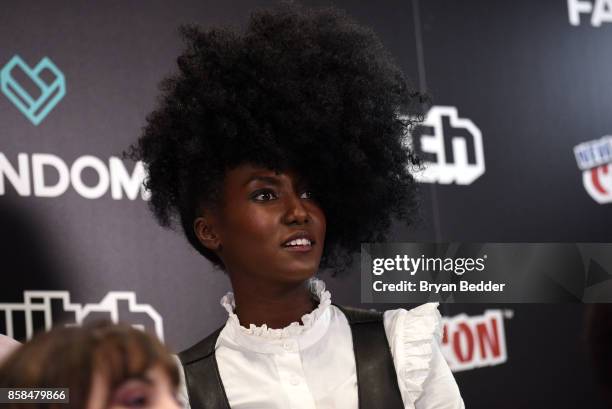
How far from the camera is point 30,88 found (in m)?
2.47

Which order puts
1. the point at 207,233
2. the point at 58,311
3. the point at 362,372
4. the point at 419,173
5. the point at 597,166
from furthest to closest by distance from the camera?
the point at 597,166
the point at 419,173
the point at 58,311
the point at 207,233
the point at 362,372

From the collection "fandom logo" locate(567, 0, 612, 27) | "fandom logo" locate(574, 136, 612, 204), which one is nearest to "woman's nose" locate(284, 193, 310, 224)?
"fandom logo" locate(574, 136, 612, 204)

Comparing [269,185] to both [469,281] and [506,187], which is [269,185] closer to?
[469,281]

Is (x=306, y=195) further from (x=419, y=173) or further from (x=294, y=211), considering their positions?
(x=419, y=173)

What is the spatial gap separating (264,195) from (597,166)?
4.71ft

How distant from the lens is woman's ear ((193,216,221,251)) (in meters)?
1.87

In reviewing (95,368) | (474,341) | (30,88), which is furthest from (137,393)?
(474,341)

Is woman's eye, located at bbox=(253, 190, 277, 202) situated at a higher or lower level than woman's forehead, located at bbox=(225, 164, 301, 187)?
lower

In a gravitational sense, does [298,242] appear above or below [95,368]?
above

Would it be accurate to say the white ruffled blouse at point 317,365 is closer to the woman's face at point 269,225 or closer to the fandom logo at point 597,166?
the woman's face at point 269,225

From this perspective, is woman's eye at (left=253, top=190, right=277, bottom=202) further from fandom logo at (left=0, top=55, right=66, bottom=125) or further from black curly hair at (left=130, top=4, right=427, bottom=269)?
fandom logo at (left=0, top=55, right=66, bottom=125)

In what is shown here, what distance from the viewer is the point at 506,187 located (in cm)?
286

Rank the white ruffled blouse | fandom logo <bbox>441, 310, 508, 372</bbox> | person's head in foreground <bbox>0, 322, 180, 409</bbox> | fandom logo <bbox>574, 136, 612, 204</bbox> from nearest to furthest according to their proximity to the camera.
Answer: person's head in foreground <bbox>0, 322, 180, 409</bbox>
the white ruffled blouse
fandom logo <bbox>441, 310, 508, 372</bbox>
fandom logo <bbox>574, 136, 612, 204</bbox>

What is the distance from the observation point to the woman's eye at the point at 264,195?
1.79 metres
